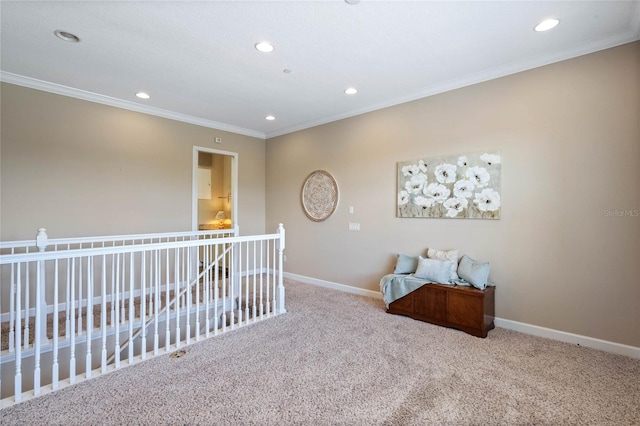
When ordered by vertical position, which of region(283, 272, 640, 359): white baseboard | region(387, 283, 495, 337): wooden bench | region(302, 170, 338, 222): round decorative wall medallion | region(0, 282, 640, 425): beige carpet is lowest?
region(0, 282, 640, 425): beige carpet

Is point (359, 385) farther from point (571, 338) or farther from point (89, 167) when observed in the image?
point (89, 167)

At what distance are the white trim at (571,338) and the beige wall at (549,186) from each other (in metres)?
0.05

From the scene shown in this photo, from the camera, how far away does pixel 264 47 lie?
2.87 m

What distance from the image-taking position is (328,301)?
428 centimetres

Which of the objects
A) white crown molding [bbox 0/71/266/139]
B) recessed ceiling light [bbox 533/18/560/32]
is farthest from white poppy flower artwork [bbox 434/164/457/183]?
white crown molding [bbox 0/71/266/139]

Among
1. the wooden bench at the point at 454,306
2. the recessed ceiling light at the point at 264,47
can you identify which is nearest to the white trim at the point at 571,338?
the wooden bench at the point at 454,306

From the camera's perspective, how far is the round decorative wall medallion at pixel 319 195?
500 cm

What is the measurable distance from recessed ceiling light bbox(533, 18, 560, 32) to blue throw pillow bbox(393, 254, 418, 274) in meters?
2.59

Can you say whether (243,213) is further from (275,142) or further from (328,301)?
(328,301)

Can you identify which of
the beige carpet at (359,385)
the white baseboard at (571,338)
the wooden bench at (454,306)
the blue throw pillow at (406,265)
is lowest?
the beige carpet at (359,385)

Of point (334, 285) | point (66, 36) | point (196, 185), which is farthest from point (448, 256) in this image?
point (66, 36)

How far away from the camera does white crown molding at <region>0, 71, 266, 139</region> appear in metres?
3.55

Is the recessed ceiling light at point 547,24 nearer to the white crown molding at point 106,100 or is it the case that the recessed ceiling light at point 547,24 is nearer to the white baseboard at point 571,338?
the white baseboard at point 571,338

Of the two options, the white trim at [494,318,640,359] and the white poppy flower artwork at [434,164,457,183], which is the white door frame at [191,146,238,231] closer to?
the white poppy flower artwork at [434,164,457,183]
